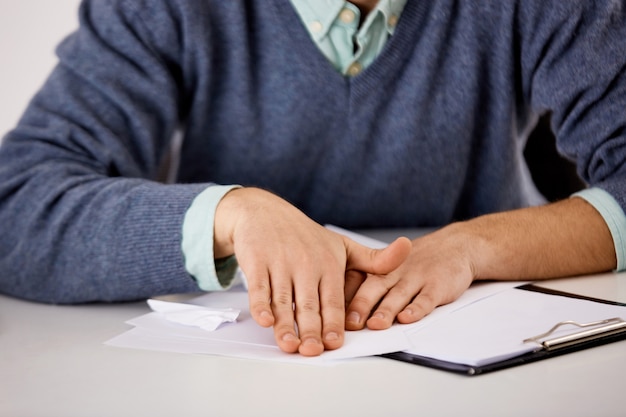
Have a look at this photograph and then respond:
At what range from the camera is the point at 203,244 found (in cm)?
92

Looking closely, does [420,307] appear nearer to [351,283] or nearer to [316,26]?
[351,283]

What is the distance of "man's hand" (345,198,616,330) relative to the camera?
88cm

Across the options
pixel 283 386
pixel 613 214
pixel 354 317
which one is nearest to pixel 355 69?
pixel 613 214

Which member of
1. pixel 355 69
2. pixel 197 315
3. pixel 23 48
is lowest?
pixel 23 48

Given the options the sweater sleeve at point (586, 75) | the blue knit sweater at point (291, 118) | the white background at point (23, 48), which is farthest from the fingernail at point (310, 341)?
the white background at point (23, 48)

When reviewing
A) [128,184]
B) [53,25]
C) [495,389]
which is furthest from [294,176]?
[53,25]

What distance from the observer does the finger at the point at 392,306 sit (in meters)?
0.84

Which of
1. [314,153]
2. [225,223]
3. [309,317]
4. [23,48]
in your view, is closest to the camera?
[309,317]

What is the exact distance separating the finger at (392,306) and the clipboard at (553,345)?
69mm

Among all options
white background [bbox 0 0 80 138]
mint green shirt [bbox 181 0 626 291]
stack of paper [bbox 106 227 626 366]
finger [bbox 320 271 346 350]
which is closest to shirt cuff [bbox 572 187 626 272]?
mint green shirt [bbox 181 0 626 291]

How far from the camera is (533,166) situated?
5.40 feet

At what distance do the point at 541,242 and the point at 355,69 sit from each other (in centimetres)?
41

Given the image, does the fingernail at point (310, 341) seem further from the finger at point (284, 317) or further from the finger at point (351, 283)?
the finger at point (351, 283)

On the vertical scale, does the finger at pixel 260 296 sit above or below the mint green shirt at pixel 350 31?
below
